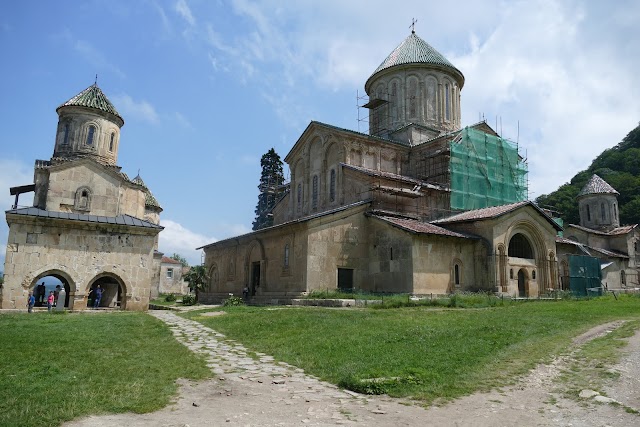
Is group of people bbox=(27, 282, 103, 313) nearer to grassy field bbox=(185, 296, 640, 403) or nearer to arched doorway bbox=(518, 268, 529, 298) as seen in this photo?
grassy field bbox=(185, 296, 640, 403)

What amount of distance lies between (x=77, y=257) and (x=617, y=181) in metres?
60.5

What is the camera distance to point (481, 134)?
93.6ft

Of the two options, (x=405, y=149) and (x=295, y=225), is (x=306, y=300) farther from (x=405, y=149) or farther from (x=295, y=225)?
(x=405, y=149)

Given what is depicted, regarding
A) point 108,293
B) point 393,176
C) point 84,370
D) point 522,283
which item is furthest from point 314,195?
point 84,370

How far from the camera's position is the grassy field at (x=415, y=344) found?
6.82m

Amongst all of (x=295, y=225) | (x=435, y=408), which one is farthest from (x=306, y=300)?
(x=435, y=408)

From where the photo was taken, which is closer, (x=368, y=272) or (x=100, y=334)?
(x=100, y=334)

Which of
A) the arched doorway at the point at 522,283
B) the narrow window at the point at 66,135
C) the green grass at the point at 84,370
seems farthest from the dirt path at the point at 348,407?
the narrow window at the point at 66,135

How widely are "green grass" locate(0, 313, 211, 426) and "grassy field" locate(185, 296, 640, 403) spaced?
2086 millimetres

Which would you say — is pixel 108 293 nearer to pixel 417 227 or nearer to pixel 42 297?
pixel 42 297

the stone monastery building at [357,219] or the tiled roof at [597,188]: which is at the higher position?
the tiled roof at [597,188]

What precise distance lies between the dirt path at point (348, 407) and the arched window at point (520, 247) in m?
16.9

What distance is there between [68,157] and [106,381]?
21.1 meters

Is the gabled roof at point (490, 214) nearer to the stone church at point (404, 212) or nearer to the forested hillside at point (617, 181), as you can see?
the stone church at point (404, 212)
